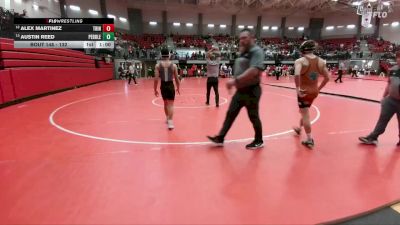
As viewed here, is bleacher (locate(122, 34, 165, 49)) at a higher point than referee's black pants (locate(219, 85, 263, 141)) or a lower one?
higher

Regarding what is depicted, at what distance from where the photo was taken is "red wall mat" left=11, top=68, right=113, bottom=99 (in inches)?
360

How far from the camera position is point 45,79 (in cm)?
1128

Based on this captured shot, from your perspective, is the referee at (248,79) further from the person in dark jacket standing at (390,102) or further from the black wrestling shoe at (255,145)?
the person in dark jacket standing at (390,102)

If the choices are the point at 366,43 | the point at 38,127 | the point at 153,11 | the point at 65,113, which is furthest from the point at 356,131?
the point at 366,43

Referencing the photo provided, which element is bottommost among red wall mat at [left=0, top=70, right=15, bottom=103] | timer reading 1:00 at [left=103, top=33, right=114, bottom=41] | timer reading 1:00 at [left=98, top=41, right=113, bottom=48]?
red wall mat at [left=0, top=70, right=15, bottom=103]

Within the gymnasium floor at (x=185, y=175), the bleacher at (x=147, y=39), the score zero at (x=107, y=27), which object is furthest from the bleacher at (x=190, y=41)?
the gymnasium floor at (x=185, y=175)

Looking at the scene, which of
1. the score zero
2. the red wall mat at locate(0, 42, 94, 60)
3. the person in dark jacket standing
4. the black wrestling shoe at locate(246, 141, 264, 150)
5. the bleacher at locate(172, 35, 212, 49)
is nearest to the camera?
the person in dark jacket standing

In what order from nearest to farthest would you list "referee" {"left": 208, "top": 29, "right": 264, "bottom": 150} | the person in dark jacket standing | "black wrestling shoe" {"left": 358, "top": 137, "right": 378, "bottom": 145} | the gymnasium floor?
the gymnasium floor < "referee" {"left": 208, "top": 29, "right": 264, "bottom": 150} < the person in dark jacket standing < "black wrestling shoe" {"left": 358, "top": 137, "right": 378, "bottom": 145}

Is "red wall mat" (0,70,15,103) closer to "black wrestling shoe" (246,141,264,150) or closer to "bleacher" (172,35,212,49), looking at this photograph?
"black wrestling shoe" (246,141,264,150)

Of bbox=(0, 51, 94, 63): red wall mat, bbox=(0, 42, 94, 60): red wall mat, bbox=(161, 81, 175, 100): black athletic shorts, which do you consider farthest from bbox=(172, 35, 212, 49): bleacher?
bbox=(161, 81, 175, 100): black athletic shorts

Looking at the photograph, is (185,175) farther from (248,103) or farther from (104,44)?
(104,44)
